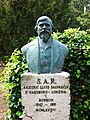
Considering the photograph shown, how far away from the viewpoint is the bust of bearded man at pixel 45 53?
5273 mm

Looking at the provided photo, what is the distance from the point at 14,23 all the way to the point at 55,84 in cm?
854

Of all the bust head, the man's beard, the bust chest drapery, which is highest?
the bust head

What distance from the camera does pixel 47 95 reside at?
5328 millimetres

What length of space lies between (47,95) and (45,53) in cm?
63

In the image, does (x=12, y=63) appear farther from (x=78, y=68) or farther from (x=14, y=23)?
(x=14, y=23)

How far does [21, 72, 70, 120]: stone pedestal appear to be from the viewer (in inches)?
208

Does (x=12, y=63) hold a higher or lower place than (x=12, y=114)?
higher

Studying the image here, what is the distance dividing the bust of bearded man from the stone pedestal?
125mm

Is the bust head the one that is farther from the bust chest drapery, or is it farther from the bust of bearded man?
the bust chest drapery

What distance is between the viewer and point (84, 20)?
767 inches

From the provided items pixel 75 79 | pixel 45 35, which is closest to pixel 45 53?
pixel 45 35

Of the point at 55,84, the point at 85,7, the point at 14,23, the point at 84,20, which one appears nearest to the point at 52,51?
the point at 55,84

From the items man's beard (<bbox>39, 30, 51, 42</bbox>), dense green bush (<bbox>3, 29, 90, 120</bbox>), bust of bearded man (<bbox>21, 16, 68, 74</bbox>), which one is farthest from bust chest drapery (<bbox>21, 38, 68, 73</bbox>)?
dense green bush (<bbox>3, 29, 90, 120</bbox>)

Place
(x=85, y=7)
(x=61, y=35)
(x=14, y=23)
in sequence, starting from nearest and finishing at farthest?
(x=61, y=35), (x=14, y=23), (x=85, y=7)
